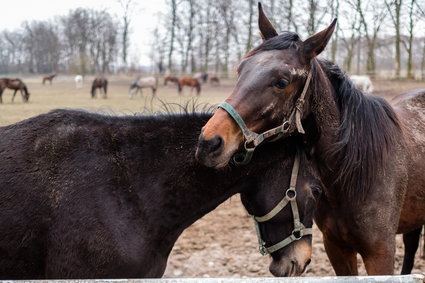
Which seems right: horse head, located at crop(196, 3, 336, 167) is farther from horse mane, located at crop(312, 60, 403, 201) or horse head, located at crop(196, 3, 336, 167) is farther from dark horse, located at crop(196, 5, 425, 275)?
horse mane, located at crop(312, 60, 403, 201)

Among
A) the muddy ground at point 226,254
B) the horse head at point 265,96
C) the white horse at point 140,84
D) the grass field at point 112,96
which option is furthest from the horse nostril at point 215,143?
the white horse at point 140,84

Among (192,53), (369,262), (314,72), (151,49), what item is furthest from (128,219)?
(151,49)

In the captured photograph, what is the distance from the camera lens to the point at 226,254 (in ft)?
16.5

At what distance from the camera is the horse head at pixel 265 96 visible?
2.09 metres

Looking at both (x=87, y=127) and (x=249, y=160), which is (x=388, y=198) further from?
(x=87, y=127)

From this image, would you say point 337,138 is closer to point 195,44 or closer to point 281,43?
point 281,43

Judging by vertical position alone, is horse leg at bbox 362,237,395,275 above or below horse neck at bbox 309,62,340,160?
below

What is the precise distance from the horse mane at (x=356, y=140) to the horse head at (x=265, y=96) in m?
0.27

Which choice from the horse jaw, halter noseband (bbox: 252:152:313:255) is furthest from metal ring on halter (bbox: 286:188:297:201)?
the horse jaw

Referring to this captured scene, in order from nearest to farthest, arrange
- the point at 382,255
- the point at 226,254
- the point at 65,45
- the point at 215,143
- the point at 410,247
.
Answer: the point at 215,143 → the point at 382,255 → the point at 410,247 → the point at 226,254 → the point at 65,45

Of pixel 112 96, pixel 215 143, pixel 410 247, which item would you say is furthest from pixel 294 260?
pixel 112 96

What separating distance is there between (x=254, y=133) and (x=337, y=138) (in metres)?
0.83

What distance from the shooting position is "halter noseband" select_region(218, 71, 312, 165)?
215 cm

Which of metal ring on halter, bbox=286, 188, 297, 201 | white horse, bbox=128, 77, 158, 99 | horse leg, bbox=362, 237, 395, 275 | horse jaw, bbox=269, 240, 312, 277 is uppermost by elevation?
white horse, bbox=128, 77, 158, 99
